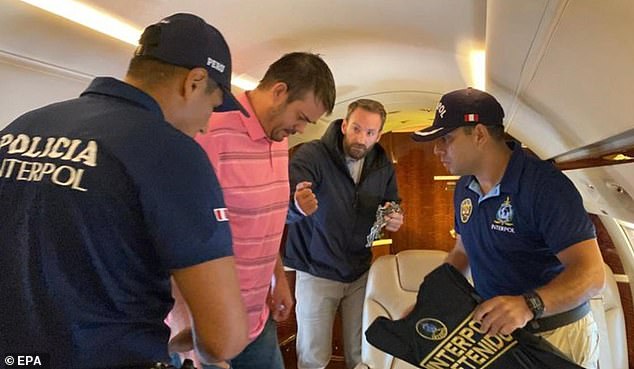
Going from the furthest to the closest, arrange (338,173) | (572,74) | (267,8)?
(338,173), (267,8), (572,74)

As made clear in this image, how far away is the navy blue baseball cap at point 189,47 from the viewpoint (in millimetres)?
849

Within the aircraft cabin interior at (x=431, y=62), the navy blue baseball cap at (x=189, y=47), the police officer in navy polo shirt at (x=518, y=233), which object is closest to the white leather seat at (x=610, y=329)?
the aircraft cabin interior at (x=431, y=62)

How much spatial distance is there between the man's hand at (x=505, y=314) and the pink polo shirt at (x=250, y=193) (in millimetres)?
522

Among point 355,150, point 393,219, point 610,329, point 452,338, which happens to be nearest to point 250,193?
point 452,338

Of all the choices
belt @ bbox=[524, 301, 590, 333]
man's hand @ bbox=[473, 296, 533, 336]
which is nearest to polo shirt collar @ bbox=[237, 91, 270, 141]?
man's hand @ bbox=[473, 296, 533, 336]

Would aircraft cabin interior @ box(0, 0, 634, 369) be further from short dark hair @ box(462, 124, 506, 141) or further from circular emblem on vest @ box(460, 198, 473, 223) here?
circular emblem on vest @ box(460, 198, 473, 223)

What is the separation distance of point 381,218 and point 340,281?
32 cm

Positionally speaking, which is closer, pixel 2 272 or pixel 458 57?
pixel 2 272

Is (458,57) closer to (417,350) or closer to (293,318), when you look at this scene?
(417,350)

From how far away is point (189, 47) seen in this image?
86 cm

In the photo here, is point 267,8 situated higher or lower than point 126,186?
higher

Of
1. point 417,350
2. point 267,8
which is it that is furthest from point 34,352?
point 267,8

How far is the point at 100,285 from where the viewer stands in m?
0.68

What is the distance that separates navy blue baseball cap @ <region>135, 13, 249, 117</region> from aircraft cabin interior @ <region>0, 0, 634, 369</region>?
15.9 inches
